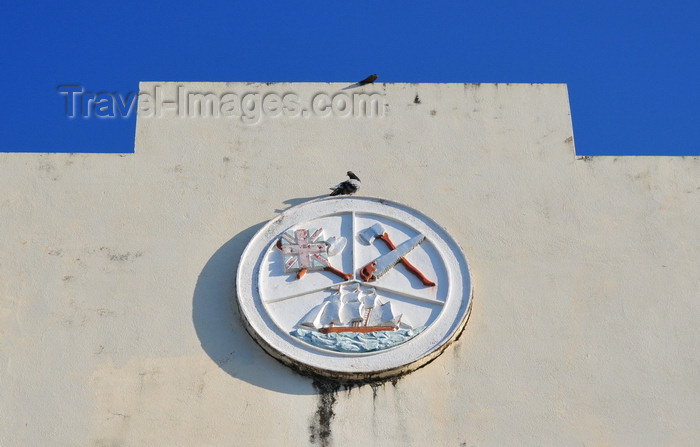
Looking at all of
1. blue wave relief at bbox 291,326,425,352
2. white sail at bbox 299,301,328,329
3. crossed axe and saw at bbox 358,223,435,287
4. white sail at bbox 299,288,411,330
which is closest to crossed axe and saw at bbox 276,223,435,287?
crossed axe and saw at bbox 358,223,435,287

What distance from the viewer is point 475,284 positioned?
36.8 ft

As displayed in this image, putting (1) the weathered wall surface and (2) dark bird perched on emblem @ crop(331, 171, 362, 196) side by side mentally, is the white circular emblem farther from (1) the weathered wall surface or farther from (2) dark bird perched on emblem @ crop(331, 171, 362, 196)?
(1) the weathered wall surface

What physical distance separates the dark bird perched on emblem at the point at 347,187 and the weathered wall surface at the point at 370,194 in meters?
0.22

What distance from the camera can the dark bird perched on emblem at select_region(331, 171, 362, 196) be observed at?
38.0 feet

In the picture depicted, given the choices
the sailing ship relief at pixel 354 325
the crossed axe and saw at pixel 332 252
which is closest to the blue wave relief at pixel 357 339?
the sailing ship relief at pixel 354 325

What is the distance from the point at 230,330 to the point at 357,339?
1185 millimetres

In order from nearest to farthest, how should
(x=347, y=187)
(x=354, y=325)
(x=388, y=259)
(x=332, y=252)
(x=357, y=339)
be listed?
(x=357, y=339) < (x=354, y=325) < (x=388, y=259) < (x=332, y=252) < (x=347, y=187)

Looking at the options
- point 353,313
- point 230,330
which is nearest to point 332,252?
point 353,313

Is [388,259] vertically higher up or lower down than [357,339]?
higher up

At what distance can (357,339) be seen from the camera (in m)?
10.5

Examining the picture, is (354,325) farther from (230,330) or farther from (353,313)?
(230,330)

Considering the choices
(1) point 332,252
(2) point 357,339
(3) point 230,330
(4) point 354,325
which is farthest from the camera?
(1) point 332,252

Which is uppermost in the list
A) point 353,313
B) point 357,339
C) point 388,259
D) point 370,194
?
point 370,194

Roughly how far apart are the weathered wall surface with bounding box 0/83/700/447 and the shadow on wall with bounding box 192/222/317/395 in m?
0.02
